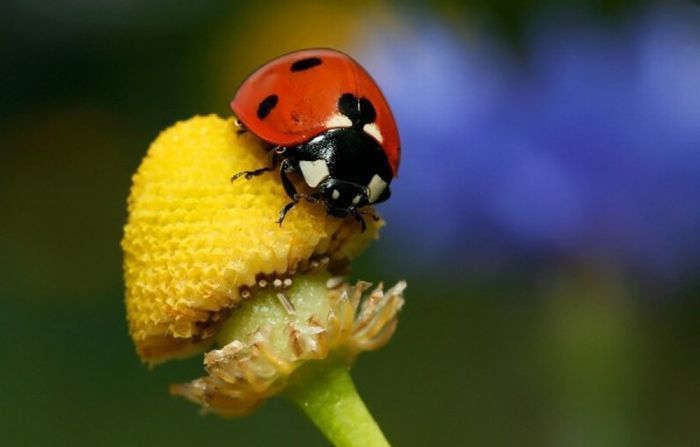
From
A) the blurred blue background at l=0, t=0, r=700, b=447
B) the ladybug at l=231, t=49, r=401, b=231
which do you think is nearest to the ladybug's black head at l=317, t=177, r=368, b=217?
the ladybug at l=231, t=49, r=401, b=231

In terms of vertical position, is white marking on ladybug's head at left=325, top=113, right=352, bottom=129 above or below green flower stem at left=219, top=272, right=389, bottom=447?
above

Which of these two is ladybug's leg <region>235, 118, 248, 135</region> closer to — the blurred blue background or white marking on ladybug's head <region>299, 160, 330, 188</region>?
white marking on ladybug's head <region>299, 160, 330, 188</region>

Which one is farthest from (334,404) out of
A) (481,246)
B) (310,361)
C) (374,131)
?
(481,246)

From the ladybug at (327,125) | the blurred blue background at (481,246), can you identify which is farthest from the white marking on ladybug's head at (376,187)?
the blurred blue background at (481,246)

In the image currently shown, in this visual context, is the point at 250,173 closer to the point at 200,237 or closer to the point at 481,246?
the point at 200,237

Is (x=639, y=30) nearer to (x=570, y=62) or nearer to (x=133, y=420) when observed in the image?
(x=570, y=62)

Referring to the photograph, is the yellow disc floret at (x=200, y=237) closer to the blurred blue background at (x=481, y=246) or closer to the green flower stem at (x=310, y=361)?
the green flower stem at (x=310, y=361)
